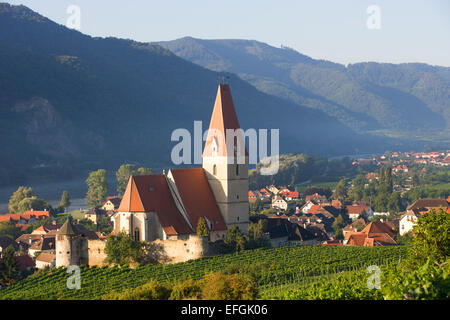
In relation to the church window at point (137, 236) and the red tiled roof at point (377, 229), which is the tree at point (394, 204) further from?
the church window at point (137, 236)

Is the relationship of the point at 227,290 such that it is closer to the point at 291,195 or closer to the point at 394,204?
the point at 394,204

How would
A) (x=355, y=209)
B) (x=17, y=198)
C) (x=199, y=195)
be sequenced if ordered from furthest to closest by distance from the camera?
(x=355, y=209), (x=17, y=198), (x=199, y=195)

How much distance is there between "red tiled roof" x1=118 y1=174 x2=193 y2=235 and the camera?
60500mm

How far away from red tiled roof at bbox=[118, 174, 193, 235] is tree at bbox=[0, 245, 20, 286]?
8779 millimetres

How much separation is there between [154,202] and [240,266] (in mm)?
10637

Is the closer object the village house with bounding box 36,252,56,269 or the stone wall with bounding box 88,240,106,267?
the stone wall with bounding box 88,240,106,267

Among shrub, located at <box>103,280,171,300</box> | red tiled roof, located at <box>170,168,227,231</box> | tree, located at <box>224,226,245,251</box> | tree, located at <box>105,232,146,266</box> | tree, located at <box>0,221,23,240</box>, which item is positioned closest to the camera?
shrub, located at <box>103,280,171,300</box>

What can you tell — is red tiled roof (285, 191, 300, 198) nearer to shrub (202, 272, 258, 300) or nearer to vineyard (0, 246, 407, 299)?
vineyard (0, 246, 407, 299)

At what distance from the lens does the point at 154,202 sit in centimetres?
6112

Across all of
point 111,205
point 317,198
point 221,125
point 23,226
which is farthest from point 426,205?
point 23,226

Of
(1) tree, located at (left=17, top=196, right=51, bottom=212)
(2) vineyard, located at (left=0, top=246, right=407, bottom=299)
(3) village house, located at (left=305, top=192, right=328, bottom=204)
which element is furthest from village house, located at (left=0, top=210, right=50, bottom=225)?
(3) village house, located at (left=305, top=192, right=328, bottom=204)

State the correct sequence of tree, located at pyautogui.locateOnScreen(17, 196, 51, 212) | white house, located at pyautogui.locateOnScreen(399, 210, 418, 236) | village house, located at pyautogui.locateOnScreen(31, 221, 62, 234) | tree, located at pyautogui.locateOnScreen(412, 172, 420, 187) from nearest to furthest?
1. village house, located at pyautogui.locateOnScreen(31, 221, 62, 234)
2. white house, located at pyautogui.locateOnScreen(399, 210, 418, 236)
3. tree, located at pyautogui.locateOnScreen(17, 196, 51, 212)
4. tree, located at pyautogui.locateOnScreen(412, 172, 420, 187)

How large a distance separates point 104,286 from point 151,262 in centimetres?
659
